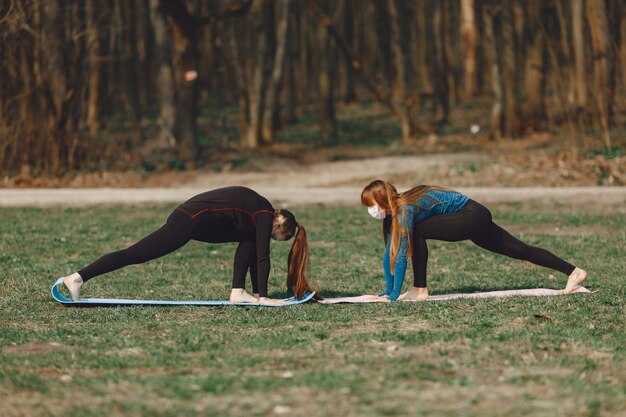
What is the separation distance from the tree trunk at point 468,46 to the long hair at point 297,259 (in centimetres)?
3179

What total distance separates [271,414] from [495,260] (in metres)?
7.90

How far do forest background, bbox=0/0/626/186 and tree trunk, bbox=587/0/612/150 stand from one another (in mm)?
48

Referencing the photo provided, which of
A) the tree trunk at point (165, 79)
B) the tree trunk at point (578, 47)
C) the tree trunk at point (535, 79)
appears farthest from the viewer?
the tree trunk at point (535, 79)

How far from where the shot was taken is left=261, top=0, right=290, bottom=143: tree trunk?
1243 inches

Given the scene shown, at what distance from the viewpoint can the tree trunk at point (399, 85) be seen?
32.7 m

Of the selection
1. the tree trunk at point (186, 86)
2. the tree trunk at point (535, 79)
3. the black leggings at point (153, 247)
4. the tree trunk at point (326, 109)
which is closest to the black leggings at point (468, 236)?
the black leggings at point (153, 247)

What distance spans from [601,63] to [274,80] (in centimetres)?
1068

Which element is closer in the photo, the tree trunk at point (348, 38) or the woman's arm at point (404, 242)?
the woman's arm at point (404, 242)

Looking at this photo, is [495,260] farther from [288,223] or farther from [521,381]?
[521,381]

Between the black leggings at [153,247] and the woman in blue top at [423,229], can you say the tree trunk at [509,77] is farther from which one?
the black leggings at [153,247]

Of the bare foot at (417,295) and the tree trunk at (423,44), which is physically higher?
the tree trunk at (423,44)

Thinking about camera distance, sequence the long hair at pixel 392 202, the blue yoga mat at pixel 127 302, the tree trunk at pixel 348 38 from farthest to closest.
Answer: the tree trunk at pixel 348 38
the blue yoga mat at pixel 127 302
the long hair at pixel 392 202

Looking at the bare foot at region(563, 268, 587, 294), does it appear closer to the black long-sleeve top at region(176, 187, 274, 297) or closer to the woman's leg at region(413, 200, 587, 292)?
the woman's leg at region(413, 200, 587, 292)

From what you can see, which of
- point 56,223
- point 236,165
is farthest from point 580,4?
point 56,223
